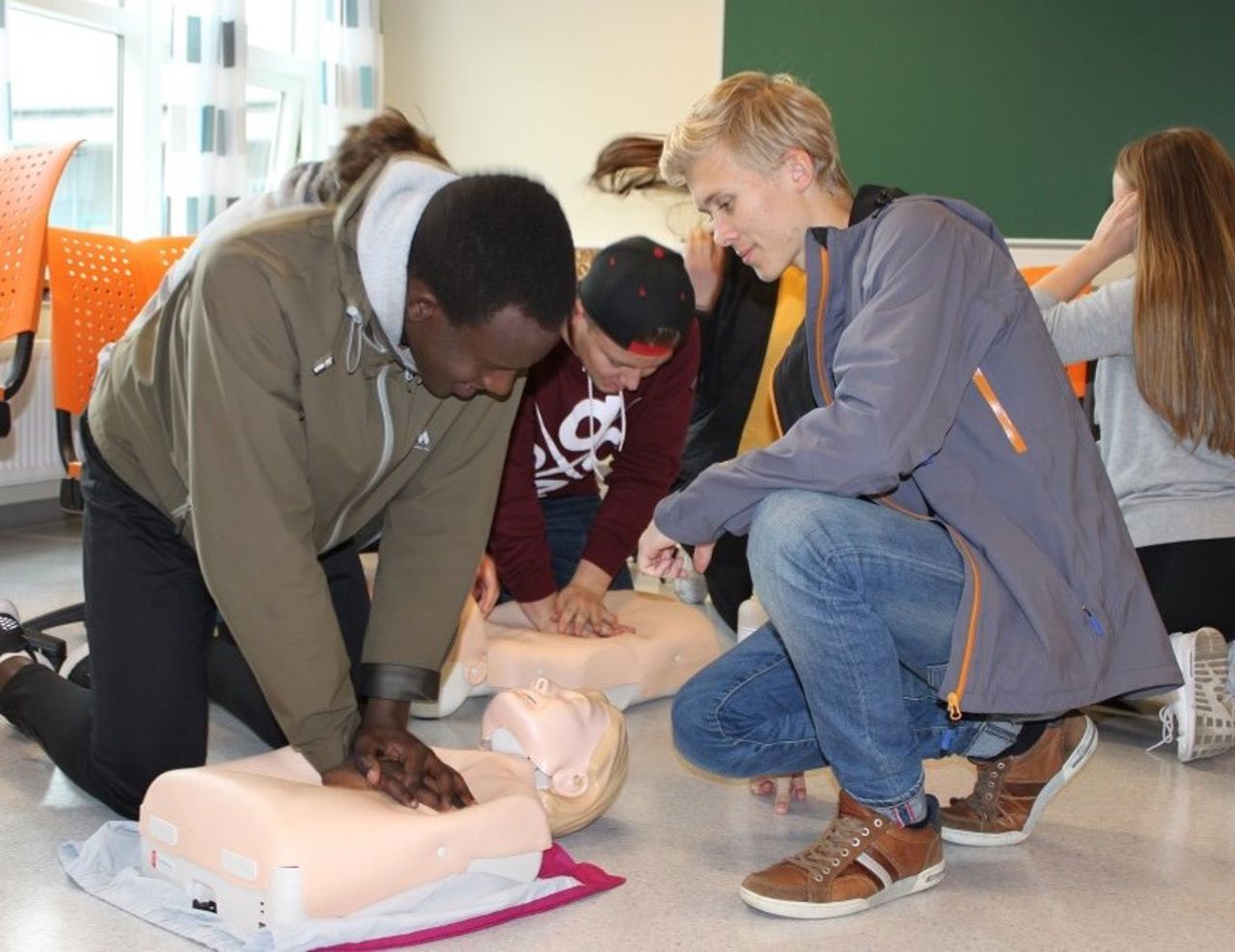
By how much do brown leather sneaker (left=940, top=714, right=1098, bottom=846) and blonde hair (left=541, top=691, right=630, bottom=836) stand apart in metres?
0.45

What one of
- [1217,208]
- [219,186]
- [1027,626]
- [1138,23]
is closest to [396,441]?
[1027,626]

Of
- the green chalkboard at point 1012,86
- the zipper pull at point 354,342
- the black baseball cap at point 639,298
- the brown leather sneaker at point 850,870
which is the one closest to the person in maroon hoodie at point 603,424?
the black baseball cap at point 639,298

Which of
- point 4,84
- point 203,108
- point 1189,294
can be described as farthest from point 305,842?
point 203,108

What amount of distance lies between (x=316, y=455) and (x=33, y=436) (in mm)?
2748

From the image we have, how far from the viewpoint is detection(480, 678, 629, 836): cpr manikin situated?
1.85 meters

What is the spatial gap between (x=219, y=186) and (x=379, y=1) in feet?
4.45

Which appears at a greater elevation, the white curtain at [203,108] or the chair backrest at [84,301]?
the white curtain at [203,108]

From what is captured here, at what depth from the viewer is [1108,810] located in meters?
2.08

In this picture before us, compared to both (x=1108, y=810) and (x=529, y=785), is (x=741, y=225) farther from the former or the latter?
(x=1108, y=810)

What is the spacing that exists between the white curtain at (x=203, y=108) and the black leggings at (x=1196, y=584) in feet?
11.1

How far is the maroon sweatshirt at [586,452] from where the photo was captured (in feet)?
8.20

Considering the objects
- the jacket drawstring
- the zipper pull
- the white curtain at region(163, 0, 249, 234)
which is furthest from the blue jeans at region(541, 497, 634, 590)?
the white curtain at region(163, 0, 249, 234)

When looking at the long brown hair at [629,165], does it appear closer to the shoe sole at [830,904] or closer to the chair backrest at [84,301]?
the chair backrest at [84,301]

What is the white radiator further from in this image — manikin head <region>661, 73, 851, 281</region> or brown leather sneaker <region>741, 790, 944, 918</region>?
brown leather sneaker <region>741, 790, 944, 918</region>
